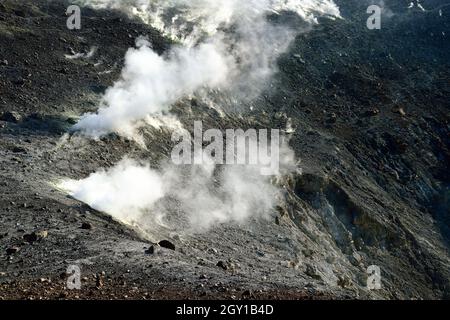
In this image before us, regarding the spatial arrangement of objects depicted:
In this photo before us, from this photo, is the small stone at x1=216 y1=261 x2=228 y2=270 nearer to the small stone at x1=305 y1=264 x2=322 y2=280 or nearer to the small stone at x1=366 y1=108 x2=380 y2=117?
the small stone at x1=305 y1=264 x2=322 y2=280

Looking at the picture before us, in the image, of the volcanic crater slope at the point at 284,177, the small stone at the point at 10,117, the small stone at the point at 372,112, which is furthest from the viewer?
the small stone at the point at 372,112

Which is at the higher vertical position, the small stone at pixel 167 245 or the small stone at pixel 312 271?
the small stone at pixel 167 245

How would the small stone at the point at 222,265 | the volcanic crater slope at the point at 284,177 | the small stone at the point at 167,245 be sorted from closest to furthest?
1. the volcanic crater slope at the point at 284,177
2. the small stone at the point at 222,265
3. the small stone at the point at 167,245

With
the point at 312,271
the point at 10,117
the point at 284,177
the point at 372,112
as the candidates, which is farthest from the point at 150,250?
the point at 372,112

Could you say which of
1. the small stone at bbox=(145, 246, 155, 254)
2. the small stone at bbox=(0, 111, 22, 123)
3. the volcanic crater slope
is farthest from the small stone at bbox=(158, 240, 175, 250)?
the small stone at bbox=(0, 111, 22, 123)

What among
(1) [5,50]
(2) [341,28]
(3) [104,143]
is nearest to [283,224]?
(3) [104,143]

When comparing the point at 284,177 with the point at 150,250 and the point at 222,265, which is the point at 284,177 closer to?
the point at 222,265

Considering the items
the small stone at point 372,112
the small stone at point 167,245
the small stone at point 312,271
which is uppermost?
the small stone at point 372,112

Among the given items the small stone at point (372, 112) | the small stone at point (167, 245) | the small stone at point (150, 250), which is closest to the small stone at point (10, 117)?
the small stone at point (167, 245)

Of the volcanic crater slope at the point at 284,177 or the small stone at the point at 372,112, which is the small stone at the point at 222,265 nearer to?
the volcanic crater slope at the point at 284,177
